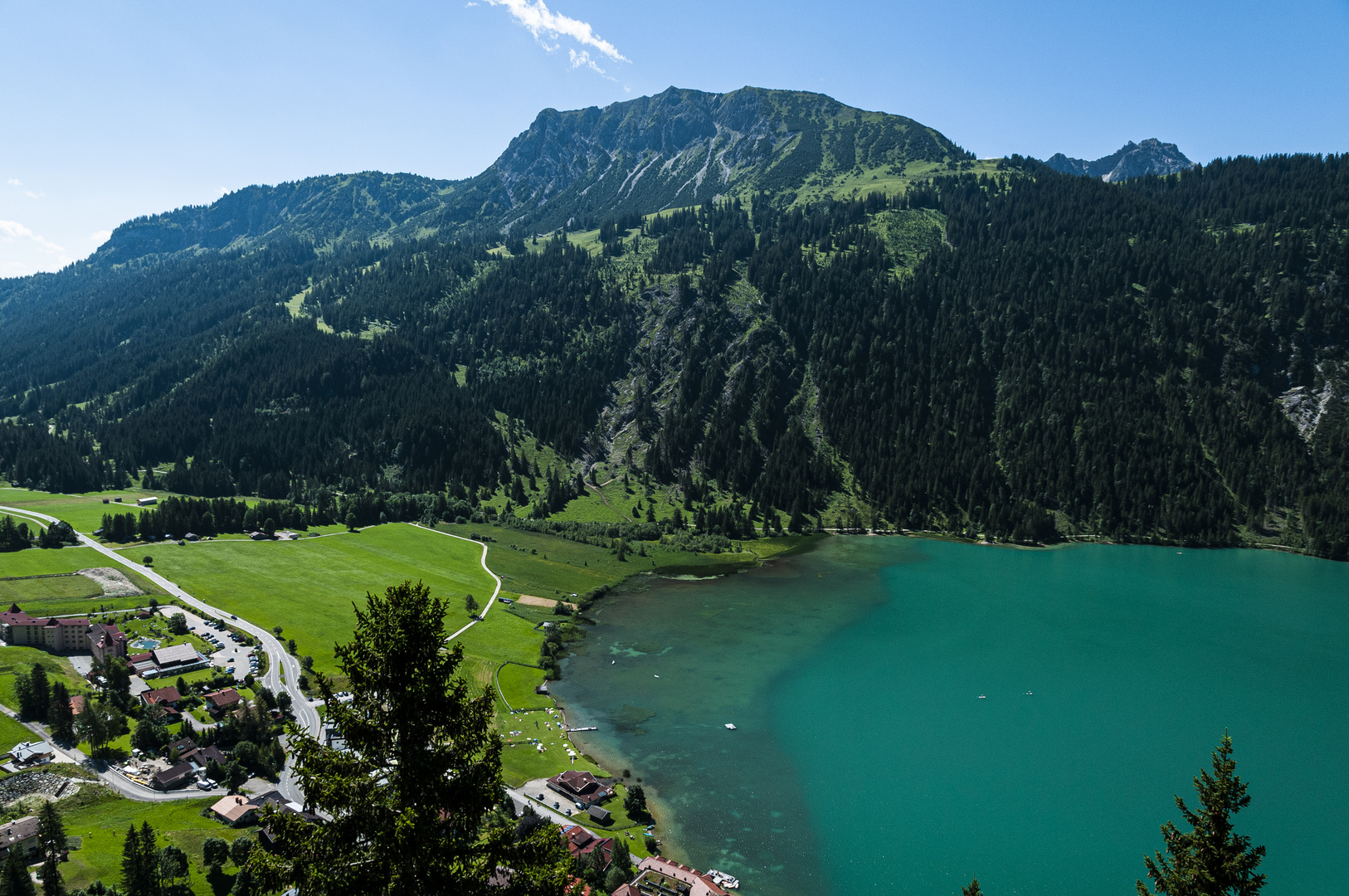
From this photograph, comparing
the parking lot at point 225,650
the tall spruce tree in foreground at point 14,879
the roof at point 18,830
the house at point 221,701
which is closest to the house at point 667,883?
the tall spruce tree in foreground at point 14,879

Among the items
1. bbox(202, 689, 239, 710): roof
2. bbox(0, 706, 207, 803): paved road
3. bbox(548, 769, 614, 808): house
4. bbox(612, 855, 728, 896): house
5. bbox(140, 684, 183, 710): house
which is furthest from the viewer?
bbox(202, 689, 239, 710): roof

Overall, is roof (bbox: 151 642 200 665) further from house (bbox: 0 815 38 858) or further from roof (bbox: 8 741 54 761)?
house (bbox: 0 815 38 858)

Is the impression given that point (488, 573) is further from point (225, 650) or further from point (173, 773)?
point (173, 773)

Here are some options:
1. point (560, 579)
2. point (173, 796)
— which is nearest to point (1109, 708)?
point (560, 579)

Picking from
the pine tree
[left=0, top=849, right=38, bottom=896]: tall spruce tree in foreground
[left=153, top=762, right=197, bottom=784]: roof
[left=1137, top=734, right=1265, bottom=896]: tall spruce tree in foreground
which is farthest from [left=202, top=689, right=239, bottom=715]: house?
[left=1137, top=734, right=1265, bottom=896]: tall spruce tree in foreground

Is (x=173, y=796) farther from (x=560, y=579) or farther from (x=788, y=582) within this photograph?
(x=788, y=582)

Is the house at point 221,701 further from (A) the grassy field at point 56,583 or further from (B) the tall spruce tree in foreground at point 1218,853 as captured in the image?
(B) the tall spruce tree in foreground at point 1218,853

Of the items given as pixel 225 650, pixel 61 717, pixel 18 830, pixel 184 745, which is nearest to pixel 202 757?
pixel 184 745
